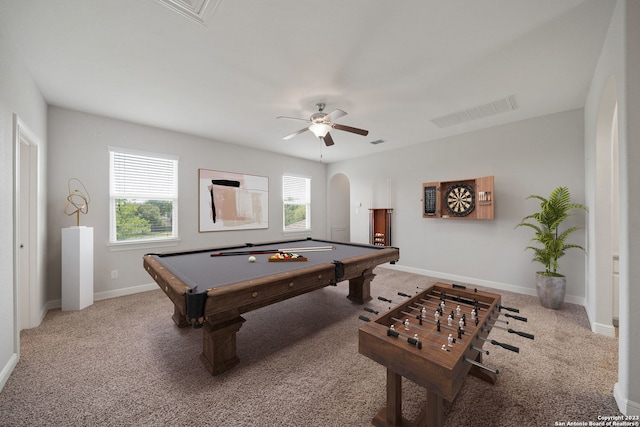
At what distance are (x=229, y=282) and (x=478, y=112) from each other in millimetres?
3768

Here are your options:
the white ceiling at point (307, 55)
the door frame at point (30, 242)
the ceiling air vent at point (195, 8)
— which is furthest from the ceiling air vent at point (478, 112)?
the door frame at point (30, 242)

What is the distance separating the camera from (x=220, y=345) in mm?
1906

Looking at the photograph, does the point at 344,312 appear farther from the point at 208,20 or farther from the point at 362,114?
the point at 208,20

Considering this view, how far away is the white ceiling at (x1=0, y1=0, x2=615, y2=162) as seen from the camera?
1.73 meters

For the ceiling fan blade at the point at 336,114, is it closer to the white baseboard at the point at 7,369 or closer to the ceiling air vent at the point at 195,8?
the ceiling air vent at the point at 195,8

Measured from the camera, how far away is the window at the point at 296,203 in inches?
232

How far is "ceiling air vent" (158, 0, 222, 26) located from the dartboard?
4.11m

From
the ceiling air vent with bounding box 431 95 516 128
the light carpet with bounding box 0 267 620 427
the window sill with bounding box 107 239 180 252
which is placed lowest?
the light carpet with bounding box 0 267 620 427

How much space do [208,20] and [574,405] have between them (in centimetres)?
358

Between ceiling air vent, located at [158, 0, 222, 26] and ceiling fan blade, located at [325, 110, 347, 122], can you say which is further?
ceiling fan blade, located at [325, 110, 347, 122]

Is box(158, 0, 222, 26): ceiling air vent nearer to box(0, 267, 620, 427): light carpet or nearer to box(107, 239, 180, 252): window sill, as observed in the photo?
box(0, 267, 620, 427): light carpet

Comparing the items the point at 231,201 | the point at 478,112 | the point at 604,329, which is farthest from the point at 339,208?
the point at 604,329

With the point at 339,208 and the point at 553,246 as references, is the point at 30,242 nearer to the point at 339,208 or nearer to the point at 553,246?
the point at 339,208

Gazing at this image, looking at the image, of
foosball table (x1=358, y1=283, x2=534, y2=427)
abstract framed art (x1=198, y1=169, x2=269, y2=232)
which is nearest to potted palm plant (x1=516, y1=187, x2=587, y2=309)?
foosball table (x1=358, y1=283, x2=534, y2=427)
